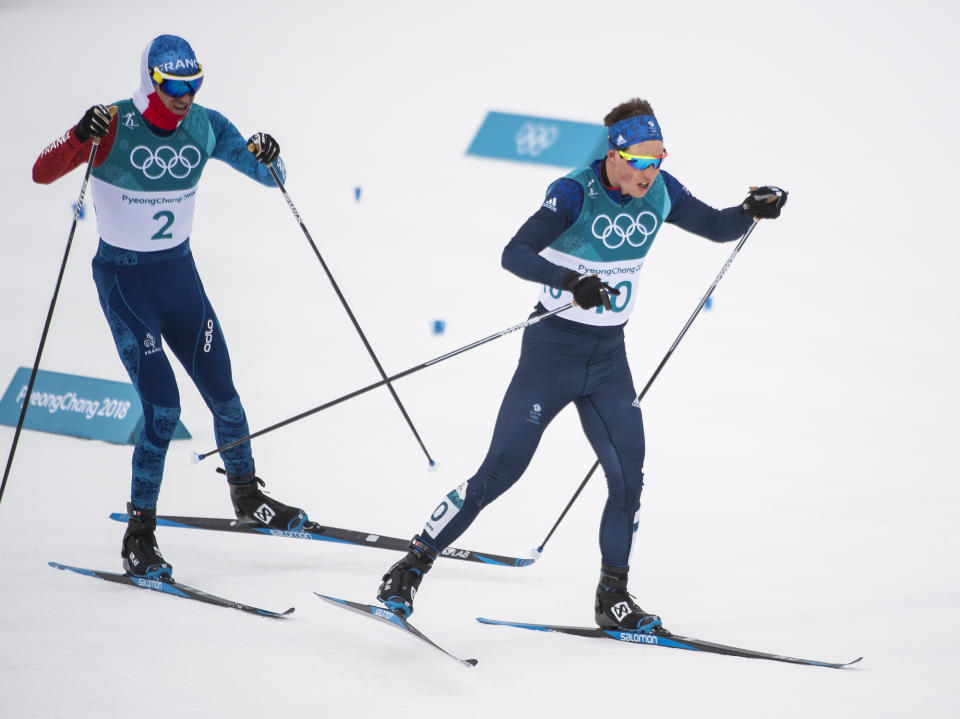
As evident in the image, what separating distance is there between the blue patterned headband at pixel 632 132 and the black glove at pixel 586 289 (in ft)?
1.42

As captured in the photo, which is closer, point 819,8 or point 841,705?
point 841,705

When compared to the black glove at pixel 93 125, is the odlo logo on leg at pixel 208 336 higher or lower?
lower

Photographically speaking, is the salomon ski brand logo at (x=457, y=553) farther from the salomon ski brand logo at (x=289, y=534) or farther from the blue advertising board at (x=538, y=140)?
the blue advertising board at (x=538, y=140)

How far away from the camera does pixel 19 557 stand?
3639mm

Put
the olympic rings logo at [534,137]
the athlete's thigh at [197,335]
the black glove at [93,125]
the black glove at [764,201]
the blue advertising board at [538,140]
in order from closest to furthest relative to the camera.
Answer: the black glove at [93,125], the black glove at [764,201], the athlete's thigh at [197,335], the blue advertising board at [538,140], the olympic rings logo at [534,137]

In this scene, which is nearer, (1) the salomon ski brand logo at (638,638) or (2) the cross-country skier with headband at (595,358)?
(2) the cross-country skier with headband at (595,358)

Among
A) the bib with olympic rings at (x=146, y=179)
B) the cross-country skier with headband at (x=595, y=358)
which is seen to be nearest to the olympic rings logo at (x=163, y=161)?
the bib with olympic rings at (x=146, y=179)

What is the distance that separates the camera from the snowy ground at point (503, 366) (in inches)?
122

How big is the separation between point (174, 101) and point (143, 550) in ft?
4.55

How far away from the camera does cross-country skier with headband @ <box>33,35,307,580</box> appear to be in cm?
340

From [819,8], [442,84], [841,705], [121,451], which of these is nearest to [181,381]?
[121,451]

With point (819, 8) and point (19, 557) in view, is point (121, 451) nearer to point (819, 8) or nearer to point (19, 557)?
point (19, 557)

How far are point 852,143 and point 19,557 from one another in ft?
24.6

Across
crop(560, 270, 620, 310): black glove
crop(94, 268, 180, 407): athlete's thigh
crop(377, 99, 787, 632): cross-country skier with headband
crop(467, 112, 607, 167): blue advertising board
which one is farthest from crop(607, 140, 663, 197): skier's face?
crop(467, 112, 607, 167): blue advertising board
